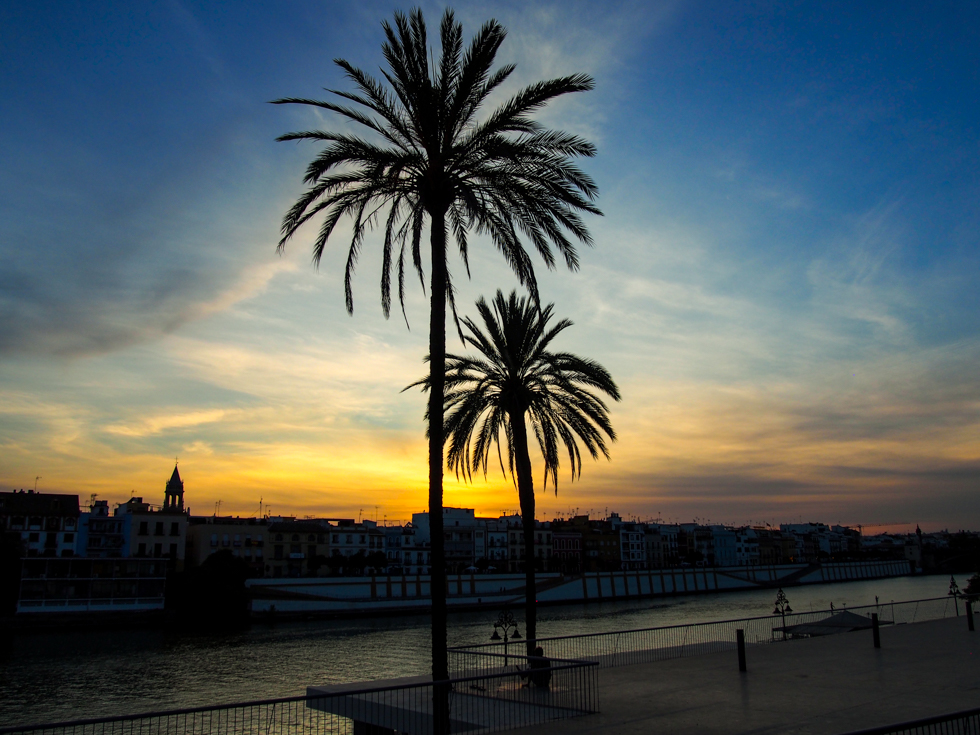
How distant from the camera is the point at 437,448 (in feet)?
52.7

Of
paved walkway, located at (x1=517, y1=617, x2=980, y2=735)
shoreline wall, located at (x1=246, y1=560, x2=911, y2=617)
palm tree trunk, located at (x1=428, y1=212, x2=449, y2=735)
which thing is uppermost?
palm tree trunk, located at (x1=428, y1=212, x2=449, y2=735)

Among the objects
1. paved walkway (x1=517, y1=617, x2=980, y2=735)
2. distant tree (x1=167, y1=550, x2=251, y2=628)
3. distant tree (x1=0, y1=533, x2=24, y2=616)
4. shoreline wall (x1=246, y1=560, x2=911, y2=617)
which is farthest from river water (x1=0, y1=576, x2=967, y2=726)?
paved walkway (x1=517, y1=617, x2=980, y2=735)

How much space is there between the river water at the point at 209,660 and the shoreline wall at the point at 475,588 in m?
5.54

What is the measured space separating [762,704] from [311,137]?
16.7 m

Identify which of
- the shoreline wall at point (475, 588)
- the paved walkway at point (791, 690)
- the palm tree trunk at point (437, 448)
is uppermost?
the palm tree trunk at point (437, 448)

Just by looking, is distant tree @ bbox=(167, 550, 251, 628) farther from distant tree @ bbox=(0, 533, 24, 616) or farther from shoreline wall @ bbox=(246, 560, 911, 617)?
distant tree @ bbox=(0, 533, 24, 616)

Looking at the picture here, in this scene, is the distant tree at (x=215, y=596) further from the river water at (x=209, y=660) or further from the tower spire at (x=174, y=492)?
the tower spire at (x=174, y=492)

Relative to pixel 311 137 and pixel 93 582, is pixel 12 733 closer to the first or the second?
pixel 311 137

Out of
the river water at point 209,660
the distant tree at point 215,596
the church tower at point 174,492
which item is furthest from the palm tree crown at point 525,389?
the church tower at point 174,492

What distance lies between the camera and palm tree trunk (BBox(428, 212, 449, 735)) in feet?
49.3

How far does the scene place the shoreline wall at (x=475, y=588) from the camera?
89.5 m

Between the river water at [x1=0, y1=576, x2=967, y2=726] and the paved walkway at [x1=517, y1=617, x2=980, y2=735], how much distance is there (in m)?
26.7

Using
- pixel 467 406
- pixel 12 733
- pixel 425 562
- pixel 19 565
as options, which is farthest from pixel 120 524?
pixel 12 733

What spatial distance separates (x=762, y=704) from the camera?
1644cm
